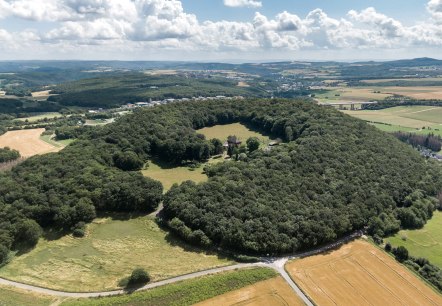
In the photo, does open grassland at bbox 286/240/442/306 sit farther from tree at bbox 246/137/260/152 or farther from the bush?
tree at bbox 246/137/260/152

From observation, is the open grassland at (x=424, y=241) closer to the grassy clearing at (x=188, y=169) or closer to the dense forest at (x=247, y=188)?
the dense forest at (x=247, y=188)

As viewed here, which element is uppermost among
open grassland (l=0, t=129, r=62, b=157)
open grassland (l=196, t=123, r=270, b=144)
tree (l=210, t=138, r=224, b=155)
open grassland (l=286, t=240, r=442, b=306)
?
open grassland (l=196, t=123, r=270, b=144)

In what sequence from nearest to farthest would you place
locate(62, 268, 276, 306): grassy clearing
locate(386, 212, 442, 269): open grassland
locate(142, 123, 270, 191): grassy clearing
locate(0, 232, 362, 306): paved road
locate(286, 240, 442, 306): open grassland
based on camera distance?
locate(62, 268, 276, 306): grassy clearing, locate(0, 232, 362, 306): paved road, locate(286, 240, 442, 306): open grassland, locate(386, 212, 442, 269): open grassland, locate(142, 123, 270, 191): grassy clearing

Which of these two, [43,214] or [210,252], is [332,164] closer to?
[210,252]

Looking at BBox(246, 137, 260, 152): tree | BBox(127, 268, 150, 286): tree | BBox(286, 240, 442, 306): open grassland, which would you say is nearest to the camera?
BBox(286, 240, 442, 306): open grassland

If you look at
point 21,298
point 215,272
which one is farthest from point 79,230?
point 215,272

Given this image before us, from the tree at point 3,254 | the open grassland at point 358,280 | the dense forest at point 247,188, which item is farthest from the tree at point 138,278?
the open grassland at point 358,280

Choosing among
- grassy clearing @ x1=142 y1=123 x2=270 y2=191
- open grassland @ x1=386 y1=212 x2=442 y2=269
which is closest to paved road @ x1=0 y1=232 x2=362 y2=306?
open grassland @ x1=386 y1=212 x2=442 y2=269

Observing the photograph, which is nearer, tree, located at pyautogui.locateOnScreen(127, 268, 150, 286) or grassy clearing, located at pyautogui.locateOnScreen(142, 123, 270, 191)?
tree, located at pyautogui.locateOnScreen(127, 268, 150, 286)

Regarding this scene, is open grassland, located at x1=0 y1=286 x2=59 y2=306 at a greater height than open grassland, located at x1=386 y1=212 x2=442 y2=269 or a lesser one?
greater
